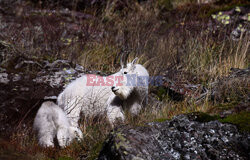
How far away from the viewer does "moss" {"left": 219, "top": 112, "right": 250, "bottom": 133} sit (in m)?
2.43

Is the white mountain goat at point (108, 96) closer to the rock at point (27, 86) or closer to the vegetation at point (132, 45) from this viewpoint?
the vegetation at point (132, 45)

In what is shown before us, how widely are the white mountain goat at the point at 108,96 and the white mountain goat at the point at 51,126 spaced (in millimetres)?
503

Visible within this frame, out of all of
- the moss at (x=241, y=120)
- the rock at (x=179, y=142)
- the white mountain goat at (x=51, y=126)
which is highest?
the moss at (x=241, y=120)

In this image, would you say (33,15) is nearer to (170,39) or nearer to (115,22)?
(115,22)

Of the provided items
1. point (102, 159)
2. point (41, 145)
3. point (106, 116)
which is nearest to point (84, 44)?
point (106, 116)

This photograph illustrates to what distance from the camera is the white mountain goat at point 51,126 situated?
13.5ft

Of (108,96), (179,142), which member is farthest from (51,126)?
(179,142)

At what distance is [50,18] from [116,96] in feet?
18.8

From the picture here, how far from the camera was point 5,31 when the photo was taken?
341 inches

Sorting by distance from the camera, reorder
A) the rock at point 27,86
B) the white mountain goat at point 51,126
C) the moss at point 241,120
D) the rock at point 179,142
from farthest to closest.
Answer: the rock at point 27,86 < the white mountain goat at point 51,126 < the moss at point 241,120 < the rock at point 179,142

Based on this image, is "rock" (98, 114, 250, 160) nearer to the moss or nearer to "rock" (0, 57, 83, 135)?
the moss

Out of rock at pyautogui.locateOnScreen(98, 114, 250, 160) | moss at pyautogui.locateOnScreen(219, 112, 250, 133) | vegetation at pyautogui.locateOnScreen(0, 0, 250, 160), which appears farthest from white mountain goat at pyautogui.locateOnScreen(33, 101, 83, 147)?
moss at pyautogui.locateOnScreen(219, 112, 250, 133)

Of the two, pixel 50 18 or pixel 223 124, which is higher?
pixel 50 18

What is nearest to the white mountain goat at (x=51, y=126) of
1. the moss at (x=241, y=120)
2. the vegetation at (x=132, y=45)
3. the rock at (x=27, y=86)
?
the rock at (x=27, y=86)
